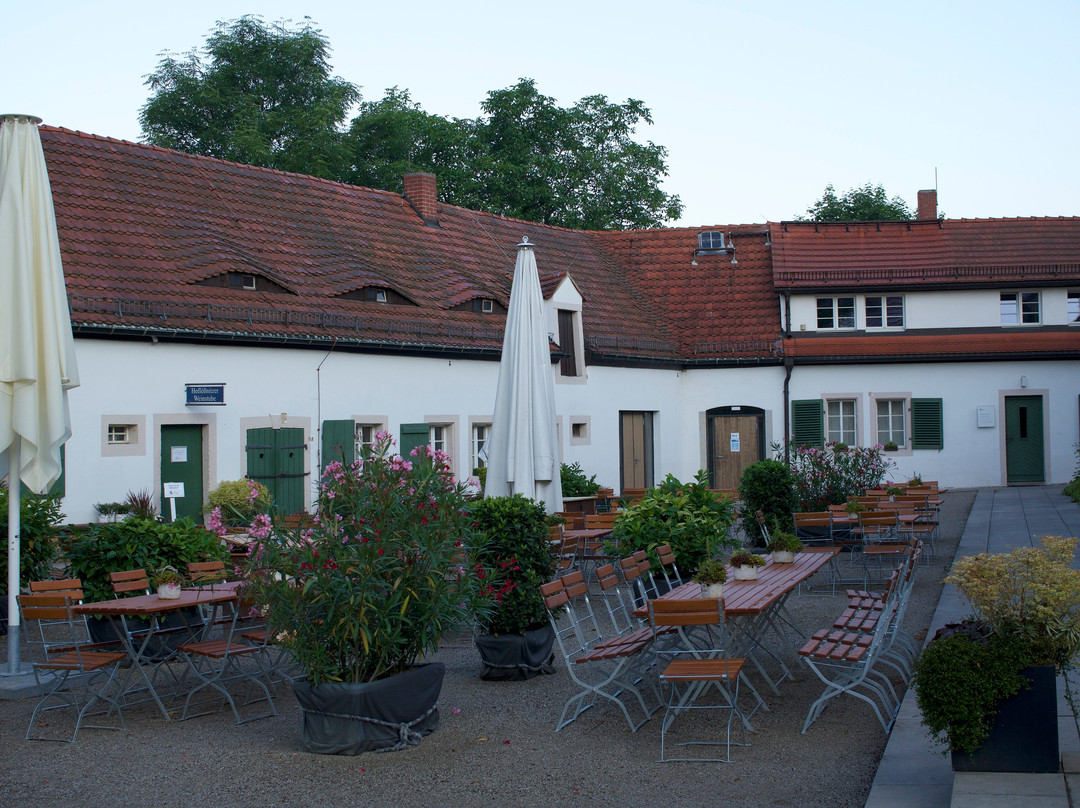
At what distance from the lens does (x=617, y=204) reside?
125ft

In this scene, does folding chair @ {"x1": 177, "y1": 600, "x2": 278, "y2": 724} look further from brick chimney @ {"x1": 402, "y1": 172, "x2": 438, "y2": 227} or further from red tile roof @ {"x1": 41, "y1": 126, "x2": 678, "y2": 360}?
brick chimney @ {"x1": 402, "y1": 172, "x2": 438, "y2": 227}

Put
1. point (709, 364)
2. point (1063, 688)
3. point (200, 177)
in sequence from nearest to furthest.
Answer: point (1063, 688) → point (200, 177) → point (709, 364)

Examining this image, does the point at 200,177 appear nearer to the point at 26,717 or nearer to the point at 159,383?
the point at 159,383

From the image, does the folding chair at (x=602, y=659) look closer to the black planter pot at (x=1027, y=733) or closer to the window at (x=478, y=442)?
the black planter pot at (x=1027, y=733)

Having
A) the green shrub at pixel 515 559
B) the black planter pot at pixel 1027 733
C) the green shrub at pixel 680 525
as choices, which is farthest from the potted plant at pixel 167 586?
the black planter pot at pixel 1027 733

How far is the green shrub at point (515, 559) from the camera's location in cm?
823

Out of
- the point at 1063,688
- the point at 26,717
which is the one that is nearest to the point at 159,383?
the point at 26,717

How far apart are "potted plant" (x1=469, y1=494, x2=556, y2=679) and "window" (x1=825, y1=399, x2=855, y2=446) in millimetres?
17489

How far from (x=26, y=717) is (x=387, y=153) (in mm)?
31167

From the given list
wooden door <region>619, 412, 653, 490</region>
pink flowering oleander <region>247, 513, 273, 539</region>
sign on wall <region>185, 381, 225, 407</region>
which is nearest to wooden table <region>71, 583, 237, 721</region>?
pink flowering oleander <region>247, 513, 273, 539</region>

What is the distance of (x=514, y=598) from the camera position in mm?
8227

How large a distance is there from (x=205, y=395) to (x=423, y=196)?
9445mm

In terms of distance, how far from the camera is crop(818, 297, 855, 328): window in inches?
1005

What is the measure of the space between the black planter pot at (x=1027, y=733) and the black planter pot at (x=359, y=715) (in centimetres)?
298
